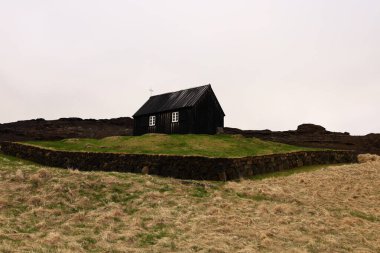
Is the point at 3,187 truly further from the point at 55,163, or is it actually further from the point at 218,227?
the point at 55,163

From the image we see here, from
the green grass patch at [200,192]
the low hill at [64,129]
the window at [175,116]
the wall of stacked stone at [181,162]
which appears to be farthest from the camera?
the low hill at [64,129]

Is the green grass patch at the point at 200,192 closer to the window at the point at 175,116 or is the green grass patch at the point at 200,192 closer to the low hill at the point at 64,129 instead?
the window at the point at 175,116

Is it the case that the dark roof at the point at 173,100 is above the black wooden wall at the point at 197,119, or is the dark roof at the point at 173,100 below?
above

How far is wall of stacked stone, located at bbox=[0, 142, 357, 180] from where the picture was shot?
87.1 ft

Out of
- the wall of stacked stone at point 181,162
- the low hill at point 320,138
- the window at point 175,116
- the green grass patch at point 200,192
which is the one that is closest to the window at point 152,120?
the window at point 175,116

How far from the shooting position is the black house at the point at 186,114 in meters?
40.6

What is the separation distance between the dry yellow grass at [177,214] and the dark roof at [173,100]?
1782 centimetres

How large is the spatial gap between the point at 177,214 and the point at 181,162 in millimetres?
10945

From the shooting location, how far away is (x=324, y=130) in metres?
75.6

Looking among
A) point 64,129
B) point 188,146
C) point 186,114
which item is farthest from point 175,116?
point 64,129

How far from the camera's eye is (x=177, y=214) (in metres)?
16.6

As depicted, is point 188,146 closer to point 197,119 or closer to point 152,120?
point 197,119

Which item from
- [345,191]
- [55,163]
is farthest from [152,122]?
[345,191]

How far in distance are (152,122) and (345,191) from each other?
25634 millimetres
